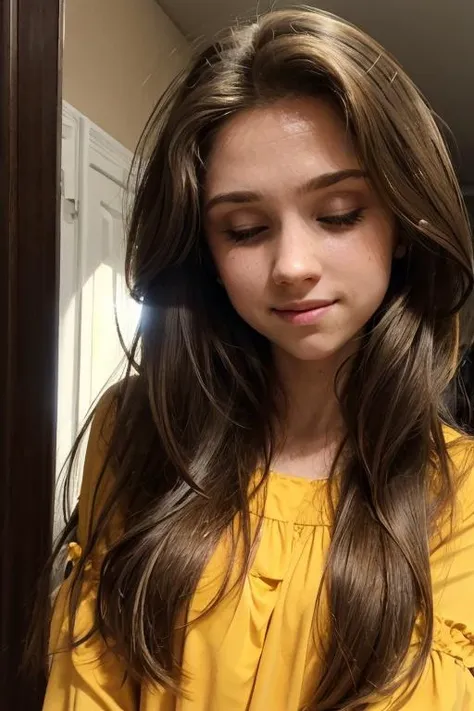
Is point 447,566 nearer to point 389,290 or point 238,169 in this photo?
point 389,290

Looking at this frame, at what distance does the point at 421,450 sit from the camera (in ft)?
1.88

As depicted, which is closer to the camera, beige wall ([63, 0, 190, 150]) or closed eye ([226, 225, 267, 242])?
closed eye ([226, 225, 267, 242])

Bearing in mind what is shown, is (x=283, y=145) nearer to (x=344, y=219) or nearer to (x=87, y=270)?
(x=344, y=219)

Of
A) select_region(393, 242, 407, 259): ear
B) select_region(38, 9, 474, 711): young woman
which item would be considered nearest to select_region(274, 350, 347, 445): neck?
select_region(38, 9, 474, 711): young woman

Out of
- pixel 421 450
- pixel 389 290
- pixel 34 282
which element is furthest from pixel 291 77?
pixel 34 282

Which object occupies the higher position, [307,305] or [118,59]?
[118,59]

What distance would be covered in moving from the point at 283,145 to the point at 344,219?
0.25ft

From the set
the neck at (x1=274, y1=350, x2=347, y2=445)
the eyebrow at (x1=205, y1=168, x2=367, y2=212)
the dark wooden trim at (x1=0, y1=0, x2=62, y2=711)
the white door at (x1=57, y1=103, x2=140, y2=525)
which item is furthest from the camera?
the white door at (x1=57, y1=103, x2=140, y2=525)

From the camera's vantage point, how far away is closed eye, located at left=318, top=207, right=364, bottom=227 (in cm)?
52

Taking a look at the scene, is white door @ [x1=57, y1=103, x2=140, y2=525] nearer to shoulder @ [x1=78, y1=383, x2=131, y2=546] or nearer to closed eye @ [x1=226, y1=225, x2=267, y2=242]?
shoulder @ [x1=78, y1=383, x2=131, y2=546]

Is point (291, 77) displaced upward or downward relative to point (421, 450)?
upward

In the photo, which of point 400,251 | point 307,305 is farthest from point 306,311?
point 400,251

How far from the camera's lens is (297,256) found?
509 mm

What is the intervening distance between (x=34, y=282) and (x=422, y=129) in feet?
1.65
